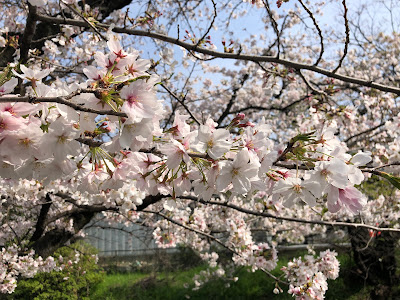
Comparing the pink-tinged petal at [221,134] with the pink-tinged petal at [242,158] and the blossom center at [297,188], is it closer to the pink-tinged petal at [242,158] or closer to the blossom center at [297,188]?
the pink-tinged petal at [242,158]

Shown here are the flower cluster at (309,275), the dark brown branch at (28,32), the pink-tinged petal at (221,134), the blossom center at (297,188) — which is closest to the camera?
the pink-tinged petal at (221,134)

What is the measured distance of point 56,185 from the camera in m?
2.69

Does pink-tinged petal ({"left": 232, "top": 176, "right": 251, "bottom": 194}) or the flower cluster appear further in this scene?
the flower cluster

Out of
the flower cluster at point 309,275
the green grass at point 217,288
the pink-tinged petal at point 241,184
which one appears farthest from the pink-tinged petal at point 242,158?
the green grass at point 217,288

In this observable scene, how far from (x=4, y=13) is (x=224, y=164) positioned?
5744 millimetres

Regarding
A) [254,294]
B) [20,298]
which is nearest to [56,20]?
[20,298]

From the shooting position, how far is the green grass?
6.48m

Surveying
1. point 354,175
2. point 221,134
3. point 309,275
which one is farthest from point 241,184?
point 309,275

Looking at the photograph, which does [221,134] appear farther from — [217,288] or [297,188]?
[217,288]

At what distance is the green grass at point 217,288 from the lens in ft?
21.3

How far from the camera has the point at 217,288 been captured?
284 inches

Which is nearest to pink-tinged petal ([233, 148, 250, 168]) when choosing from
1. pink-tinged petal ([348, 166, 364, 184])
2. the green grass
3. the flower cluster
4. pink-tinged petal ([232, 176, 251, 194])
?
pink-tinged petal ([232, 176, 251, 194])

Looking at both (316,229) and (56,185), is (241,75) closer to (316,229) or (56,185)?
(316,229)

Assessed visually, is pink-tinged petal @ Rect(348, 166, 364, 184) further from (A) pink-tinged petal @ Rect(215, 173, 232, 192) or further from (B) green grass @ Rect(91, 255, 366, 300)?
(B) green grass @ Rect(91, 255, 366, 300)
